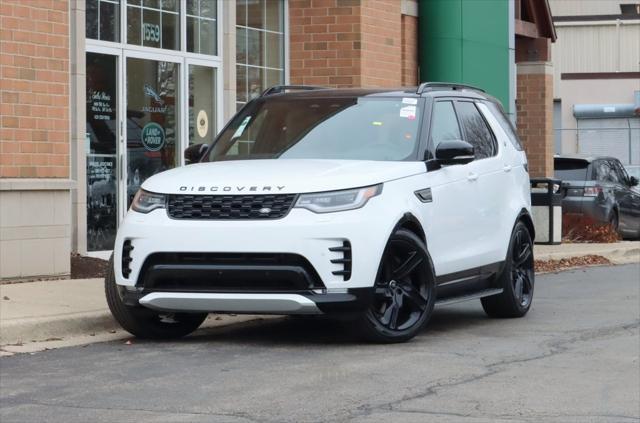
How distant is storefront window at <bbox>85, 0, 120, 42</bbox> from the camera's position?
14.9m

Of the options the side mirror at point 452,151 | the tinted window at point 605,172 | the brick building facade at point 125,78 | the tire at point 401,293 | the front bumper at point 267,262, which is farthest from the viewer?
the tinted window at point 605,172

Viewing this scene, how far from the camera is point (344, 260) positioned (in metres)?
8.62

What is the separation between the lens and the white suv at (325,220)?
8.62m

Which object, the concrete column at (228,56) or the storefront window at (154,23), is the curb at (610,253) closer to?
the concrete column at (228,56)

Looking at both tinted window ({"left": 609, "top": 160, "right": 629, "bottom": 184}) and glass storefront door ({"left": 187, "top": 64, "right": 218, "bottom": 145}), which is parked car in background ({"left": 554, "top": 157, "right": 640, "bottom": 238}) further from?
glass storefront door ({"left": 187, "top": 64, "right": 218, "bottom": 145})

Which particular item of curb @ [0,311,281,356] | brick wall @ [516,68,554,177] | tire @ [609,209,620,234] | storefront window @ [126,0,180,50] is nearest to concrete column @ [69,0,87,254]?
storefront window @ [126,0,180,50]

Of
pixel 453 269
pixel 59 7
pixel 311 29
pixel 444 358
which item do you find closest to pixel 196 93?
pixel 311 29

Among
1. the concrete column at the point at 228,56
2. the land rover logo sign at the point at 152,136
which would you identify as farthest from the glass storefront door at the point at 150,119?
the concrete column at the point at 228,56

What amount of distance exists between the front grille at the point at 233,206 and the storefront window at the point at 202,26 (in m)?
8.11

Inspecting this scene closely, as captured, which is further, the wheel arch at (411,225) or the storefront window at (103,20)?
the storefront window at (103,20)

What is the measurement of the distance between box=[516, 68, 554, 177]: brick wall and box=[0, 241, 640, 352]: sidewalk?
1336 centimetres

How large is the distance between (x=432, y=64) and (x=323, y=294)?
12.5 meters

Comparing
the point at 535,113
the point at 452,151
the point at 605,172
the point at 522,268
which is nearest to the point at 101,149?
the point at 522,268

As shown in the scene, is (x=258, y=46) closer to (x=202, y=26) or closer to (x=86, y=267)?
(x=202, y=26)
